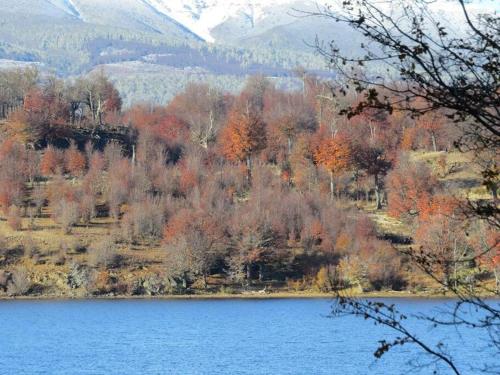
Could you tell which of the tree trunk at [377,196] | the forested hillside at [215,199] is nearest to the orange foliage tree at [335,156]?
the forested hillside at [215,199]

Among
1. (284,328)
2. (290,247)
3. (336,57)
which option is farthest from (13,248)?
(336,57)

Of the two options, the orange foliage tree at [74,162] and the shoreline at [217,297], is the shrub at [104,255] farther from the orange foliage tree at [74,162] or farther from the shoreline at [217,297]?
the orange foliage tree at [74,162]

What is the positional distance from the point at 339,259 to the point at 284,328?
26.7 m

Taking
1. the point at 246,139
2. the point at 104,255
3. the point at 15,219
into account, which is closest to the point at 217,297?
the point at 104,255

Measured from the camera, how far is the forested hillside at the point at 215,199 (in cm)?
7650

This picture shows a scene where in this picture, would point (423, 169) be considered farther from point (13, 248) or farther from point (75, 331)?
point (75, 331)

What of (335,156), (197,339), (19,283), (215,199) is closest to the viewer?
(197,339)

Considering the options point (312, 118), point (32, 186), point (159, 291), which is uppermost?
point (312, 118)

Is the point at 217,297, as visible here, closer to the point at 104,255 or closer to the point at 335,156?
the point at 104,255

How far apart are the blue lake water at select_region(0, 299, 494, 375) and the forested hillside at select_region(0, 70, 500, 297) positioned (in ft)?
15.1

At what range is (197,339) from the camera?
50.0 m

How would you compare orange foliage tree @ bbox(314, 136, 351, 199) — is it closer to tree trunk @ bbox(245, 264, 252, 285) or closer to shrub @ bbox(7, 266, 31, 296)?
tree trunk @ bbox(245, 264, 252, 285)

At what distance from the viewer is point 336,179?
99562 millimetres

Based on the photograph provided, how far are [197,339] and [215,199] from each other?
4364 centimetres
